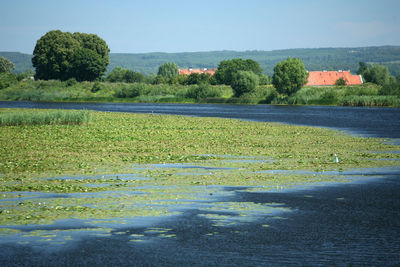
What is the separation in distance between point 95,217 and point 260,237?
4985mm

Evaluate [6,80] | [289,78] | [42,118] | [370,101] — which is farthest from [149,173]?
[6,80]

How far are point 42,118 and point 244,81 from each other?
8926 cm

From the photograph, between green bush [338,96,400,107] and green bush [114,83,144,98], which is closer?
green bush [338,96,400,107]

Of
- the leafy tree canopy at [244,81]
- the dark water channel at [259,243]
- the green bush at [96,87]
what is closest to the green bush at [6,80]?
the green bush at [96,87]

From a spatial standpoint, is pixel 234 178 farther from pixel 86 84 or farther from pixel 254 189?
pixel 86 84

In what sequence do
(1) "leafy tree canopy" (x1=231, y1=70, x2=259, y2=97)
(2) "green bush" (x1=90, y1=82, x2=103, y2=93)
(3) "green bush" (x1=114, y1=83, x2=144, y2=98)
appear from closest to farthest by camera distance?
(1) "leafy tree canopy" (x1=231, y1=70, x2=259, y2=97) → (3) "green bush" (x1=114, y1=83, x2=144, y2=98) → (2) "green bush" (x1=90, y1=82, x2=103, y2=93)

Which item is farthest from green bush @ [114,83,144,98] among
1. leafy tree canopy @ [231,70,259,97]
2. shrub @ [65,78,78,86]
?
leafy tree canopy @ [231,70,259,97]

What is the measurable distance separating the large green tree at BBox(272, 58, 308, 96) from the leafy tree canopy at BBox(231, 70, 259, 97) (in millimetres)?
6503

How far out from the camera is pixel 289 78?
131250 millimetres

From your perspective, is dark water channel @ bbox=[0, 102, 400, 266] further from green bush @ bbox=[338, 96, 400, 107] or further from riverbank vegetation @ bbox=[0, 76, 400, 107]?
riverbank vegetation @ bbox=[0, 76, 400, 107]

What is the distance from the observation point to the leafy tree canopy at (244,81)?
137 m

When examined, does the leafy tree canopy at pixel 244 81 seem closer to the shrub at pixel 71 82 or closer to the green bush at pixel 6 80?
the shrub at pixel 71 82

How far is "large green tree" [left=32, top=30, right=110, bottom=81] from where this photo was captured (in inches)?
6673

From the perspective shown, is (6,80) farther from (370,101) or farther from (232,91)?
(370,101)
